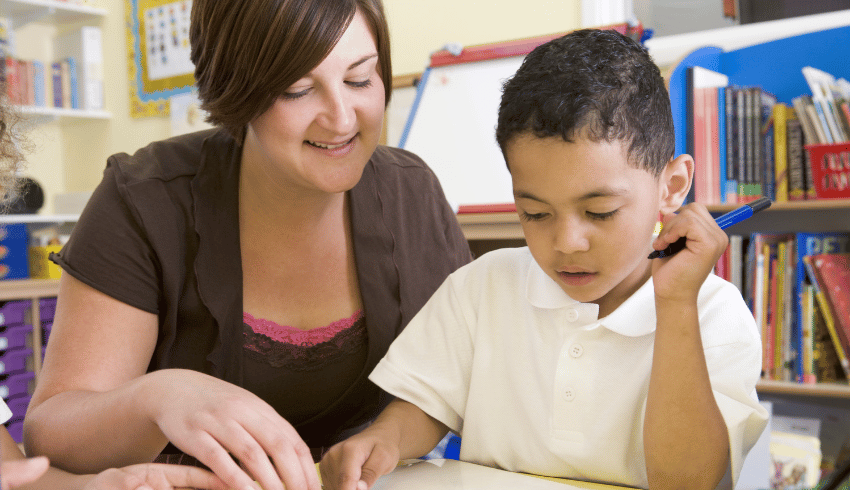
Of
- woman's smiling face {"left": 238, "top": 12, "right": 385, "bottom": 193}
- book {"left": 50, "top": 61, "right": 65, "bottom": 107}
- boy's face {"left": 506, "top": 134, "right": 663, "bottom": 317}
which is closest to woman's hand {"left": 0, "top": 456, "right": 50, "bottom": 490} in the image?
boy's face {"left": 506, "top": 134, "right": 663, "bottom": 317}

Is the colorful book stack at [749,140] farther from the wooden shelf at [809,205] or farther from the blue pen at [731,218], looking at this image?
the blue pen at [731,218]

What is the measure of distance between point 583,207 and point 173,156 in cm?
63

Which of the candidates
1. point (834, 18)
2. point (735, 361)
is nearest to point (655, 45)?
point (834, 18)

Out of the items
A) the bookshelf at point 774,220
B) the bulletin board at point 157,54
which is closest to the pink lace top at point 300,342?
the bookshelf at point 774,220

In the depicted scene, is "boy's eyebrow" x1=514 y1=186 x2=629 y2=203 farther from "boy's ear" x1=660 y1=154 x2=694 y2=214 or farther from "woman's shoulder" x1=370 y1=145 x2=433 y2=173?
"woman's shoulder" x1=370 y1=145 x2=433 y2=173

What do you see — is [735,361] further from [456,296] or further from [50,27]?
[50,27]

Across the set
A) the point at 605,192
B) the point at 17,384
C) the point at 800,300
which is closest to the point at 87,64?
the point at 17,384

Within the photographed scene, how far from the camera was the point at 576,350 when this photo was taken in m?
0.74

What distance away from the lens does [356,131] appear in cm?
88

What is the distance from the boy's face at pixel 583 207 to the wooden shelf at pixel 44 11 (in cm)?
279

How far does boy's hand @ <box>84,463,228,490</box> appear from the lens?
55cm

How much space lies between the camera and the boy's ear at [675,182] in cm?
75

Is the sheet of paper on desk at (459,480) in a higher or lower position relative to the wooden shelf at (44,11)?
lower

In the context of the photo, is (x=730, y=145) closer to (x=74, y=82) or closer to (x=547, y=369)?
(x=547, y=369)
